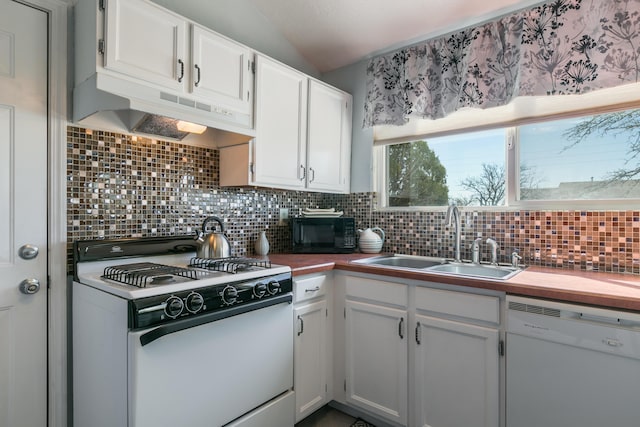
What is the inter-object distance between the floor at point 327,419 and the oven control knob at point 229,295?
101 centimetres

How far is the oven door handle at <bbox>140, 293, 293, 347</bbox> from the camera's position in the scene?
4.11ft

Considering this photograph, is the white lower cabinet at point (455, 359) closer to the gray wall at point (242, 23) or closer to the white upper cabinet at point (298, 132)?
the white upper cabinet at point (298, 132)

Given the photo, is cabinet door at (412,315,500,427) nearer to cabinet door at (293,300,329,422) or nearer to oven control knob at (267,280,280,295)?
cabinet door at (293,300,329,422)

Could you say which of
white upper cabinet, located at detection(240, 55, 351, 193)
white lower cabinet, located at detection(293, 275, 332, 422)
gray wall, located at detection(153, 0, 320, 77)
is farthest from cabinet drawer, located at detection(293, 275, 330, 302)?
gray wall, located at detection(153, 0, 320, 77)

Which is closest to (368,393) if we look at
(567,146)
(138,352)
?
(138,352)

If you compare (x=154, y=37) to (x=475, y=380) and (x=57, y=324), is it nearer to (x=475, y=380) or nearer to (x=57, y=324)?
(x=57, y=324)

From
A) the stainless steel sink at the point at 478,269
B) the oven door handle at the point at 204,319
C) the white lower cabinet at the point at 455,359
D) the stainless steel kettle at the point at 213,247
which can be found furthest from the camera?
the stainless steel sink at the point at 478,269

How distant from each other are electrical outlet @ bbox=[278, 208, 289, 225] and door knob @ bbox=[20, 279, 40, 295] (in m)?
1.52

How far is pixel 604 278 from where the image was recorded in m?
1.67

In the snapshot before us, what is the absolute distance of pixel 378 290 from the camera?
6.48 ft

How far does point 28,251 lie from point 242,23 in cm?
184

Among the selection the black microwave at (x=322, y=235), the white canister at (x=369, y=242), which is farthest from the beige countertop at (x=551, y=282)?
the white canister at (x=369, y=242)

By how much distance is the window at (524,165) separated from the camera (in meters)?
1.92

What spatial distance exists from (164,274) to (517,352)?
1.56m
